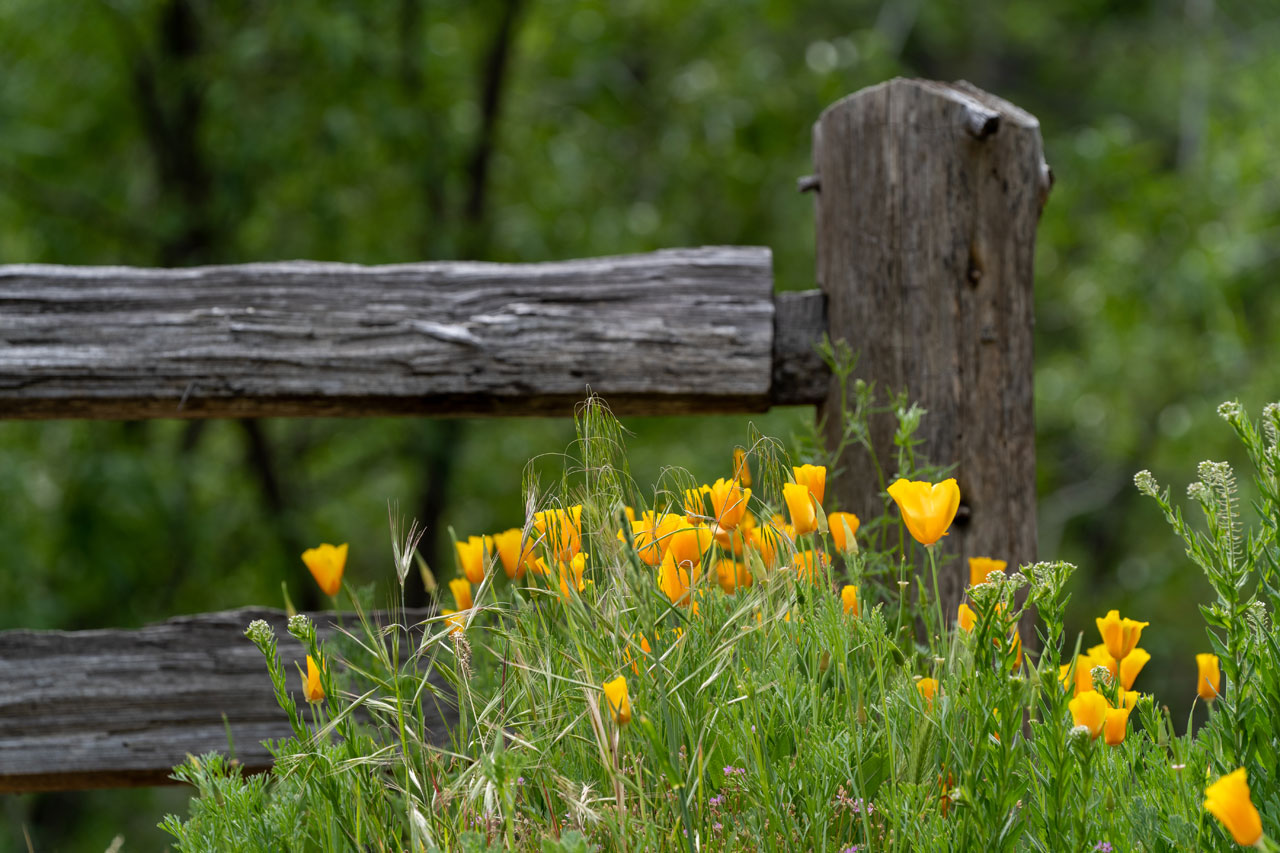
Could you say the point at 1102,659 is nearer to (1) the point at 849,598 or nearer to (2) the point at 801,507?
(1) the point at 849,598

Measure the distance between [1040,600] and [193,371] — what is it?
1.48 m

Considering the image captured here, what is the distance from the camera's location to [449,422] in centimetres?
448

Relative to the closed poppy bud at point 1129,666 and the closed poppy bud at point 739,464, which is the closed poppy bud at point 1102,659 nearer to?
the closed poppy bud at point 1129,666

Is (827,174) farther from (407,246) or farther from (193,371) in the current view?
(407,246)

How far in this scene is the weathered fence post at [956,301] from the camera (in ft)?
5.71

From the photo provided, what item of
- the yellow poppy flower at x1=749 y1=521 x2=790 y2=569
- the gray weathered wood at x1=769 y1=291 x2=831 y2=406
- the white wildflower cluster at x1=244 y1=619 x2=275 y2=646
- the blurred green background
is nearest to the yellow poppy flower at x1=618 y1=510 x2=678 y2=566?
the yellow poppy flower at x1=749 y1=521 x2=790 y2=569

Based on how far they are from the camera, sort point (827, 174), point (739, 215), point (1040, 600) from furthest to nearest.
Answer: point (739, 215), point (827, 174), point (1040, 600)

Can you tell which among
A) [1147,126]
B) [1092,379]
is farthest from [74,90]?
[1147,126]

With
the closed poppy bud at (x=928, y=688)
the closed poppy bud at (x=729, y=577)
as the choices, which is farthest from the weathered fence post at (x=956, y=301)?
the closed poppy bud at (x=928, y=688)

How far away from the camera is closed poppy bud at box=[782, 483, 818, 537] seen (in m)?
1.06

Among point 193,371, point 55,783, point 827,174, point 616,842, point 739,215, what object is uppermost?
point 739,215

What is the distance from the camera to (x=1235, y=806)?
0.64 m

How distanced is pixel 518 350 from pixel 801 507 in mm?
849

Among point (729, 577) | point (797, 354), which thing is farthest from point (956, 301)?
point (729, 577)
